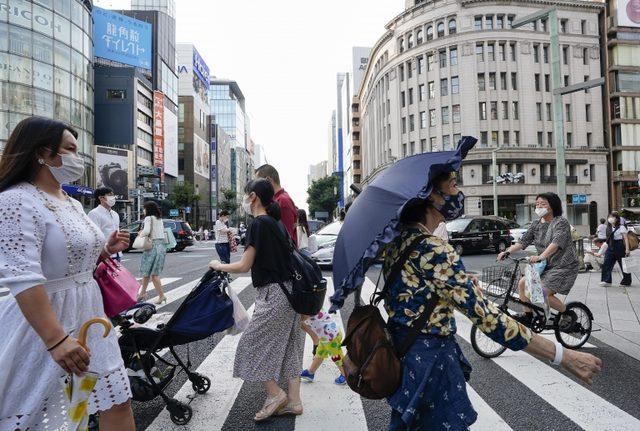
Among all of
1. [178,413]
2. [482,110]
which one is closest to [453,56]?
[482,110]

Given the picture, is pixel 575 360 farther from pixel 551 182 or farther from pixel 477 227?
pixel 551 182

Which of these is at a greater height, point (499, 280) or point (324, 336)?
point (499, 280)

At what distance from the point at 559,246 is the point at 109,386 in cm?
481

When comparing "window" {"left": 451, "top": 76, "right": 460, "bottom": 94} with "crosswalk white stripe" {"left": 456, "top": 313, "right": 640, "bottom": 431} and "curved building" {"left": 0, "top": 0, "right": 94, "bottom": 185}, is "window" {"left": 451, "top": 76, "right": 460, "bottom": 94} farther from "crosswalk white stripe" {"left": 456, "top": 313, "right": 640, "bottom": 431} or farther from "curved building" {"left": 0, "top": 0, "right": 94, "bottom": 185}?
"crosswalk white stripe" {"left": 456, "top": 313, "right": 640, "bottom": 431}

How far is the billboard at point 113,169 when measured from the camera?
153 feet

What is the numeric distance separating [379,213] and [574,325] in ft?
14.6

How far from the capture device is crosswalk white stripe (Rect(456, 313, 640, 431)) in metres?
3.25

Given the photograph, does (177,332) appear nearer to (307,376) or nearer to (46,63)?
(307,376)

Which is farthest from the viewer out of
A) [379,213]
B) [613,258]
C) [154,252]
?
[613,258]

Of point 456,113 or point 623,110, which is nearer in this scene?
point 456,113

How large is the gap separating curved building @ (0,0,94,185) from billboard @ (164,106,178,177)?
21.1 meters

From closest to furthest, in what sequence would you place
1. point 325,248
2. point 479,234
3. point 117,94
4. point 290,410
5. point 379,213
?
1. point 379,213
2. point 290,410
3. point 325,248
4. point 479,234
5. point 117,94

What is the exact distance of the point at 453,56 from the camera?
50.3 meters

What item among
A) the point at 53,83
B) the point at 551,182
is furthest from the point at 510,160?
the point at 53,83
